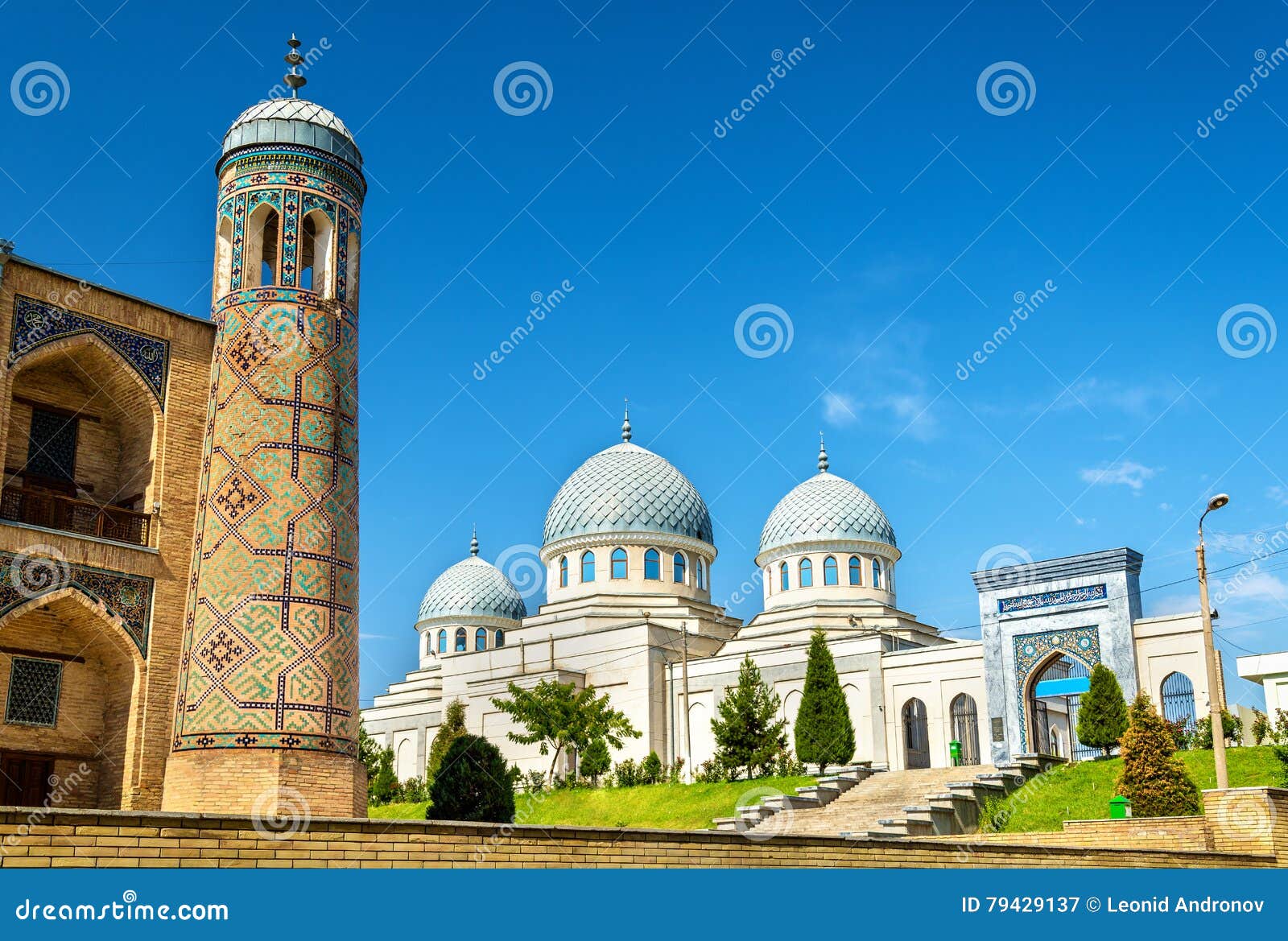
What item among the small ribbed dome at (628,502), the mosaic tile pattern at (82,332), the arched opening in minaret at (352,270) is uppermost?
the small ribbed dome at (628,502)

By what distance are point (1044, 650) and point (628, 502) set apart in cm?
1179

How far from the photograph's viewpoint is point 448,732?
95.4 ft

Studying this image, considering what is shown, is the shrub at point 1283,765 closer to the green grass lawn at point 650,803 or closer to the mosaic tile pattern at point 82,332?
the green grass lawn at point 650,803

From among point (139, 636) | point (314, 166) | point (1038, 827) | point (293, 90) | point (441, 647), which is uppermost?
point (293, 90)

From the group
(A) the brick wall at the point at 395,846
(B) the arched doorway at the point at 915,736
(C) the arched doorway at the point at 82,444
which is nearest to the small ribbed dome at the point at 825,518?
(B) the arched doorway at the point at 915,736

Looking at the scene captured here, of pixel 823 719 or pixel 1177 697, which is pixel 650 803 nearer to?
pixel 823 719

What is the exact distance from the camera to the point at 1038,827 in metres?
17.3

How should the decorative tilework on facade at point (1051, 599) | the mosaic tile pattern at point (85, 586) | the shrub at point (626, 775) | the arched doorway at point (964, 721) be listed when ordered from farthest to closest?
the arched doorway at point (964, 721)
the shrub at point (626, 775)
the decorative tilework on facade at point (1051, 599)
the mosaic tile pattern at point (85, 586)

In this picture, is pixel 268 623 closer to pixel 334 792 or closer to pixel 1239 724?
pixel 334 792

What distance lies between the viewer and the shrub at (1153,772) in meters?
16.7

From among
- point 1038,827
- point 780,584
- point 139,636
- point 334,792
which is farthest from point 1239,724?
point 139,636

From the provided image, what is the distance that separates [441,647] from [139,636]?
84.8 feet

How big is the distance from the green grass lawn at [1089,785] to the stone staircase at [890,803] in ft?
1.61

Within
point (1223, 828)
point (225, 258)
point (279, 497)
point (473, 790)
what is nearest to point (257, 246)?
point (225, 258)
